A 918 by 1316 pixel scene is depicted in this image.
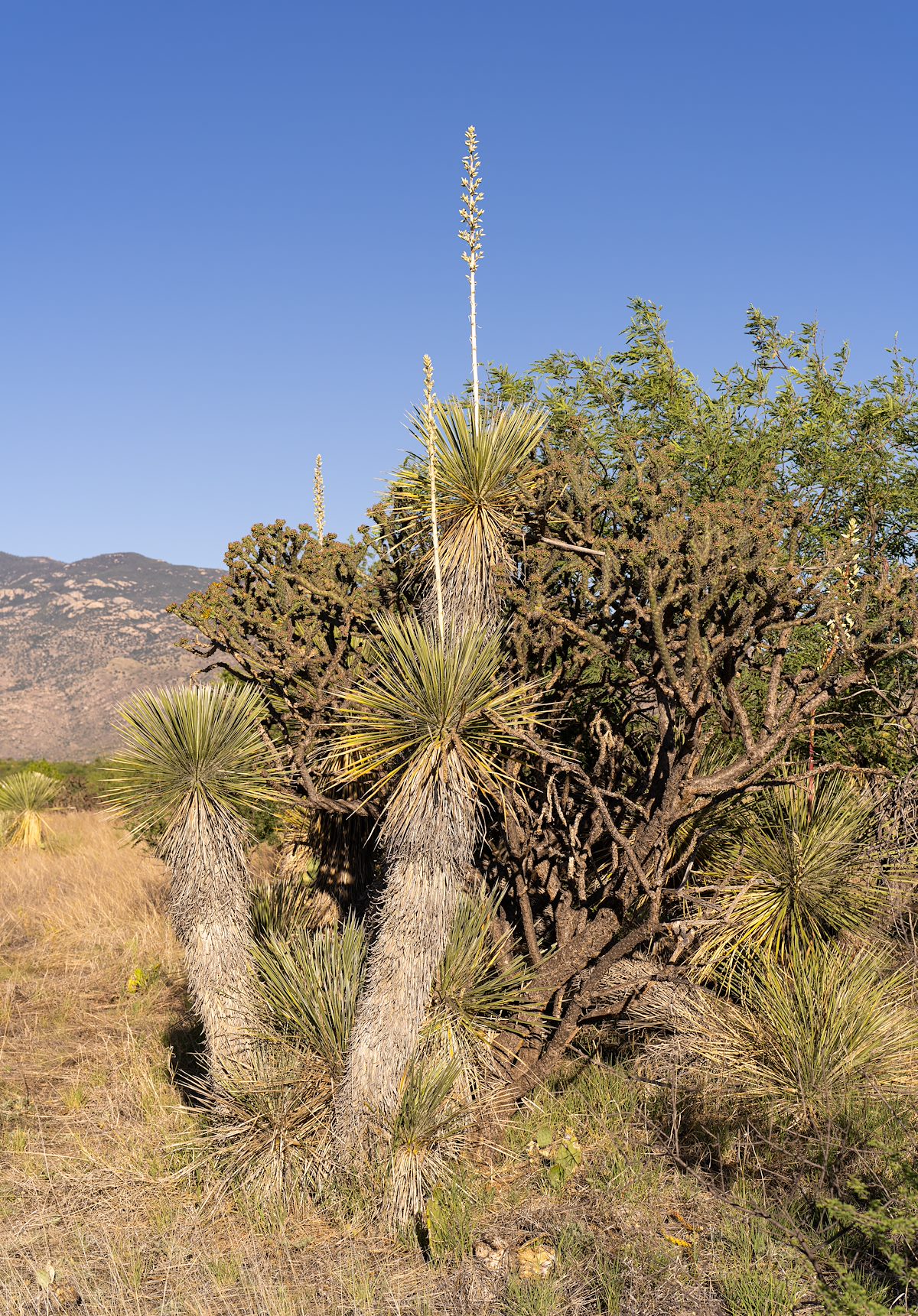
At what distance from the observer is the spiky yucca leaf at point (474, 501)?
6.11 m

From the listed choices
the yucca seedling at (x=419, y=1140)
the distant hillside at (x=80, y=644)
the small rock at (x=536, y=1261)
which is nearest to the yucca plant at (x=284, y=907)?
the yucca seedling at (x=419, y=1140)

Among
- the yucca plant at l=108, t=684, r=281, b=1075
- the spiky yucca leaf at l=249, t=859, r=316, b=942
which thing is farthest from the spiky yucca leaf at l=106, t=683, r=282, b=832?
the spiky yucca leaf at l=249, t=859, r=316, b=942

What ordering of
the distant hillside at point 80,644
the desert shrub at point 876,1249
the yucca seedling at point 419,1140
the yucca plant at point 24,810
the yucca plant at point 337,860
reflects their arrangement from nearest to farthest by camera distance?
the desert shrub at point 876,1249 → the yucca seedling at point 419,1140 → the yucca plant at point 337,860 → the yucca plant at point 24,810 → the distant hillside at point 80,644

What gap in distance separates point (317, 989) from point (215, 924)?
764 mm

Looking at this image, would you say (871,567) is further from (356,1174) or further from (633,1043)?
(356,1174)

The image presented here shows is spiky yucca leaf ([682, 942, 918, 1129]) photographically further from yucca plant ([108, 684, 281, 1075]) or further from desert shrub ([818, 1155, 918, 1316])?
yucca plant ([108, 684, 281, 1075])

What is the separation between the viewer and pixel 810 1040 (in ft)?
17.1

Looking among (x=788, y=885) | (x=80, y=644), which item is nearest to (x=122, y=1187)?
(x=788, y=885)

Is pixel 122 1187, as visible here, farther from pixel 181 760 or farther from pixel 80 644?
pixel 80 644

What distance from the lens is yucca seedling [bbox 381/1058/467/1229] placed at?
4988 mm

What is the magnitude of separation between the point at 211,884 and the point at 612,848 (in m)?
2.49

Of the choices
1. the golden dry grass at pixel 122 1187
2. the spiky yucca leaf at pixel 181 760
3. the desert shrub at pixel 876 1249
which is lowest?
the golden dry grass at pixel 122 1187

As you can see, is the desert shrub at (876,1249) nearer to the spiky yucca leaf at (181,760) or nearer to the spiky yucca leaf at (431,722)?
the spiky yucca leaf at (431,722)

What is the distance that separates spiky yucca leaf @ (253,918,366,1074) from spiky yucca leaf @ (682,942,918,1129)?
2040mm
